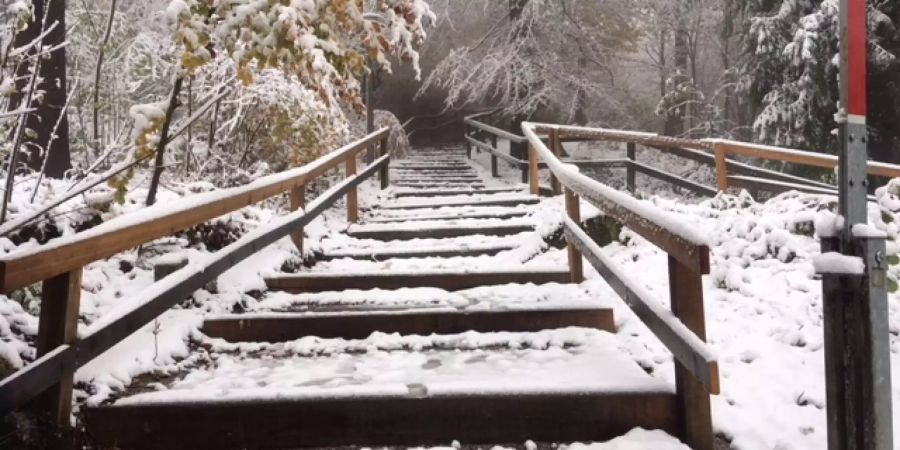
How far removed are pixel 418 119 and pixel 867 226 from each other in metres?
22.3

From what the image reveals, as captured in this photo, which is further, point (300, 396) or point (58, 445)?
point (300, 396)

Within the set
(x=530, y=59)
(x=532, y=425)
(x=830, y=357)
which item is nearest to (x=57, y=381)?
(x=532, y=425)

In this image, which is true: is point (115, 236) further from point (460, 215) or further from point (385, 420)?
point (460, 215)

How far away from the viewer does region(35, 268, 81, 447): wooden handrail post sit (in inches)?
96.9

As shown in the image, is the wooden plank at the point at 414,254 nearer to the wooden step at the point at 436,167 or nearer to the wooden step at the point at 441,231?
the wooden step at the point at 441,231

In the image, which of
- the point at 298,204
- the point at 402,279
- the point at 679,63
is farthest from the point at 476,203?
the point at 679,63

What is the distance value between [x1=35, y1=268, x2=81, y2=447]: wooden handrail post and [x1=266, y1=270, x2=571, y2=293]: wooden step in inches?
100

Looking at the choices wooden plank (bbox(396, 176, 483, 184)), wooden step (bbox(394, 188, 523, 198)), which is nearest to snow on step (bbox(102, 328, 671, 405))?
wooden step (bbox(394, 188, 523, 198))

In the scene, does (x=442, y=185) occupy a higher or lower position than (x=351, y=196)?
lower

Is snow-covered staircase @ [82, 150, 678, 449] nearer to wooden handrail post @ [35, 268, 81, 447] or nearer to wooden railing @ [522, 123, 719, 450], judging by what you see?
wooden railing @ [522, 123, 719, 450]

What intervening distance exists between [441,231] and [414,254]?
2.92 ft

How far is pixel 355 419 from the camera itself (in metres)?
2.87

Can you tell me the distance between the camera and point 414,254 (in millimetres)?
6328

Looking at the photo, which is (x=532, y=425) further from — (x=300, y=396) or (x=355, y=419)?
(x=300, y=396)
